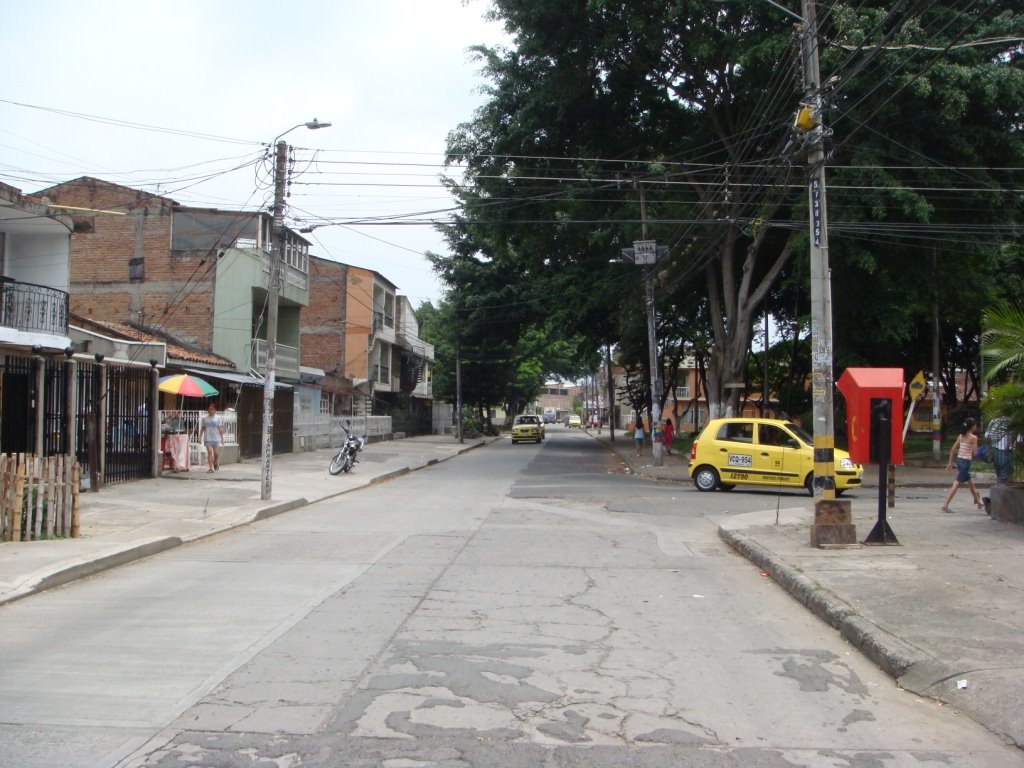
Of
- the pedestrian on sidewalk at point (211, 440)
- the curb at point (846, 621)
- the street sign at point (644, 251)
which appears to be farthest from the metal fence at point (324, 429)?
the curb at point (846, 621)

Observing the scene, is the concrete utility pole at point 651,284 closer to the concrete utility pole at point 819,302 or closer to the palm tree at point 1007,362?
the concrete utility pole at point 819,302

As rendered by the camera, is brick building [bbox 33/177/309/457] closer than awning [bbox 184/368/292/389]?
No

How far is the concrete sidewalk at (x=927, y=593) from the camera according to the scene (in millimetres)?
6234

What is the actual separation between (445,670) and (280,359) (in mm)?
31335

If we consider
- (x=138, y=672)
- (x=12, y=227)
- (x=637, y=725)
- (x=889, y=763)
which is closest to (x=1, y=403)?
(x=12, y=227)

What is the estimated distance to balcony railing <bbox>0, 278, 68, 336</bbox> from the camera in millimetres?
17656

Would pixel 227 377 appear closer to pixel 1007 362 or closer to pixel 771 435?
pixel 771 435

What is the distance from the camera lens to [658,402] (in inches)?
1244

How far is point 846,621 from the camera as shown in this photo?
311 inches

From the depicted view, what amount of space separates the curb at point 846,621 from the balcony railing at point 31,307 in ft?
45.6

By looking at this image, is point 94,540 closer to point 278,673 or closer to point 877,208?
point 278,673

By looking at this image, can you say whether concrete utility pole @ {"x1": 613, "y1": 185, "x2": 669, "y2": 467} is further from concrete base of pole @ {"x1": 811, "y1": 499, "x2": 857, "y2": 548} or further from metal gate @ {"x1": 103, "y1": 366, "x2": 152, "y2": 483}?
concrete base of pole @ {"x1": 811, "y1": 499, "x2": 857, "y2": 548}

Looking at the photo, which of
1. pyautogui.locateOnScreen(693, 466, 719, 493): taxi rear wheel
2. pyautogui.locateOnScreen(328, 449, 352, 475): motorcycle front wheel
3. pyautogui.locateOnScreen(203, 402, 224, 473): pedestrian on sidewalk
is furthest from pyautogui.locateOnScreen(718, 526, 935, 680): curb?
pyautogui.locateOnScreen(328, 449, 352, 475): motorcycle front wheel

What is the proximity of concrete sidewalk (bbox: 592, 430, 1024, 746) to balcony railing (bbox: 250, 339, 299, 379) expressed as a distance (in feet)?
73.2
